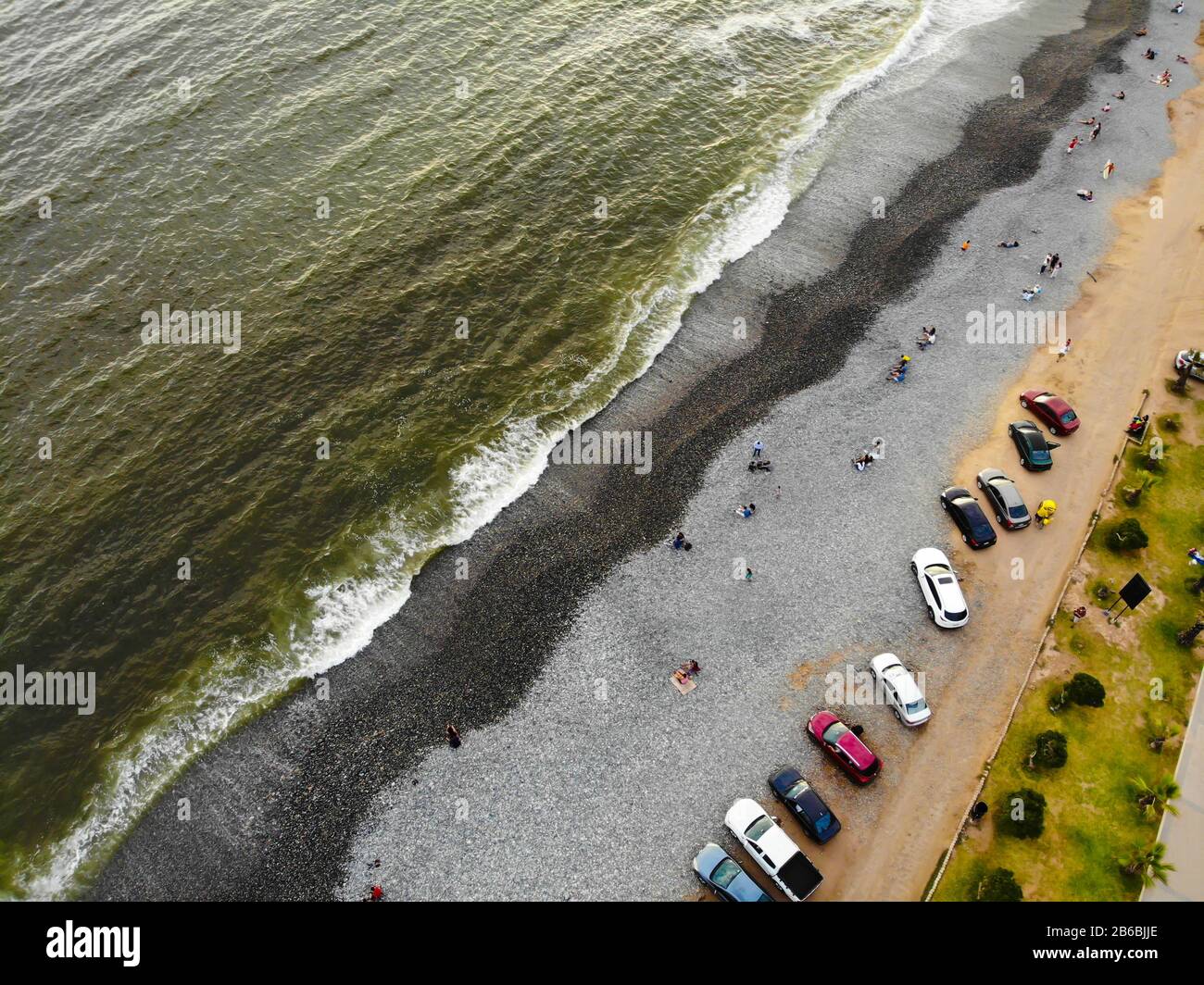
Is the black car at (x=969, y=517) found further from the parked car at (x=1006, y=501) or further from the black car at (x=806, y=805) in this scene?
the black car at (x=806, y=805)

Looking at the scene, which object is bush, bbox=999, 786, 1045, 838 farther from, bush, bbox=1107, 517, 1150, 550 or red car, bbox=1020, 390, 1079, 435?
red car, bbox=1020, 390, 1079, 435

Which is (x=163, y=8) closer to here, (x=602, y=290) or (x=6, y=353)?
(x=6, y=353)

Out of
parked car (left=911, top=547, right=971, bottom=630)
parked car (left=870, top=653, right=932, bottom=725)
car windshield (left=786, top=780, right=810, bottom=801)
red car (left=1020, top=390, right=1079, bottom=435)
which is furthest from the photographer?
red car (left=1020, top=390, right=1079, bottom=435)

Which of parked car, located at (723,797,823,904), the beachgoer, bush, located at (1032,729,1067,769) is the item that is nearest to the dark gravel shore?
parked car, located at (723,797,823,904)

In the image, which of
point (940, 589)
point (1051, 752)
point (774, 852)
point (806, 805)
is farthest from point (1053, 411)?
point (774, 852)

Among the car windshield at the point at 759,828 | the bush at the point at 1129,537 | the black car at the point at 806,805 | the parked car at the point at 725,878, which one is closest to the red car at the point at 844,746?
the black car at the point at 806,805

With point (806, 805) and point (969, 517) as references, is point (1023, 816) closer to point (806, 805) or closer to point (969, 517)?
point (806, 805)
